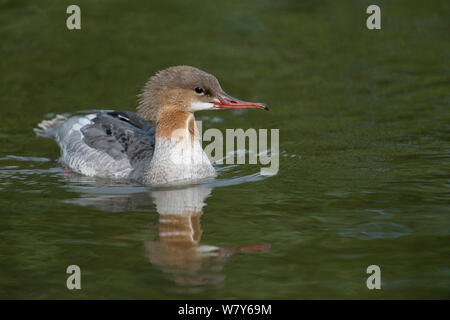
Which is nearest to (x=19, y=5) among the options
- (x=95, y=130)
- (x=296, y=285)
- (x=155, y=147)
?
(x=95, y=130)

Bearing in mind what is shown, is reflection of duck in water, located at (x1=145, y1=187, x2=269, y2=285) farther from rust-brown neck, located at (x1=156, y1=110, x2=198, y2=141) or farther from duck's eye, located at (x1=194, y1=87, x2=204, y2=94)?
duck's eye, located at (x1=194, y1=87, x2=204, y2=94)

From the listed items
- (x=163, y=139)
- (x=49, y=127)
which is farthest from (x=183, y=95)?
(x=49, y=127)

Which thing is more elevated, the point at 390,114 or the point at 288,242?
the point at 390,114

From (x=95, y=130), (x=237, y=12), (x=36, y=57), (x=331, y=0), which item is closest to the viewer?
(x=95, y=130)

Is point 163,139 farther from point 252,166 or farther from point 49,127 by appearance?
point 49,127

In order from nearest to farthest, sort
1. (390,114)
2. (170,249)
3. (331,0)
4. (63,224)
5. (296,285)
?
(296,285)
(170,249)
(63,224)
(390,114)
(331,0)

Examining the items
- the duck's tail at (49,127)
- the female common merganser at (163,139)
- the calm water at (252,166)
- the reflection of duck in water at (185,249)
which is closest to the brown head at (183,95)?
the female common merganser at (163,139)

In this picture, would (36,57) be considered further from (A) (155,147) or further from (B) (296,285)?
(B) (296,285)
